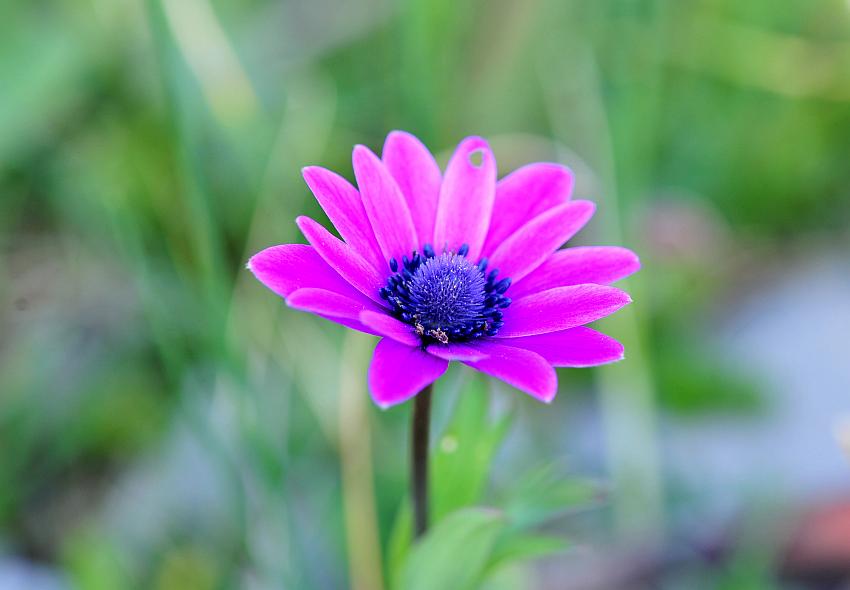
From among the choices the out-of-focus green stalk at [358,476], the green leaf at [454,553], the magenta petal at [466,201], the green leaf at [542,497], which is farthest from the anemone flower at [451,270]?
the out-of-focus green stalk at [358,476]

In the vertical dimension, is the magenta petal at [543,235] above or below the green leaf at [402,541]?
above

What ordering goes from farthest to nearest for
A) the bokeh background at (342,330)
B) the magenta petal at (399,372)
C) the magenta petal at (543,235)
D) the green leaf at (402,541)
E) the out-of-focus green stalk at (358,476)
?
the bokeh background at (342,330)
the out-of-focus green stalk at (358,476)
the green leaf at (402,541)
the magenta petal at (543,235)
the magenta petal at (399,372)

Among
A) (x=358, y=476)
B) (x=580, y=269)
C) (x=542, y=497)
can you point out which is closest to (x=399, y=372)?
(x=580, y=269)

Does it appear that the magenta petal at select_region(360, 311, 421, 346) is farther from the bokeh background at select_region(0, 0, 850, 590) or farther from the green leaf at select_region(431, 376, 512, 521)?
the bokeh background at select_region(0, 0, 850, 590)

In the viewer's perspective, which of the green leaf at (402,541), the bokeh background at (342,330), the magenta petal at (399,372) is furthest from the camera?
the bokeh background at (342,330)

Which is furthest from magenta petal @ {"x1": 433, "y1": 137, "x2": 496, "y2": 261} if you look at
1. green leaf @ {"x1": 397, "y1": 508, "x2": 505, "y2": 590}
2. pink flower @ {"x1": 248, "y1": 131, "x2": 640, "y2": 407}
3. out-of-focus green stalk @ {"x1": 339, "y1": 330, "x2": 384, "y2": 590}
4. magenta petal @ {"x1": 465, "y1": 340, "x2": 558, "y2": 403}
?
out-of-focus green stalk @ {"x1": 339, "y1": 330, "x2": 384, "y2": 590}

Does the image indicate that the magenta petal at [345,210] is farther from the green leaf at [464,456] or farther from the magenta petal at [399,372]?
the green leaf at [464,456]

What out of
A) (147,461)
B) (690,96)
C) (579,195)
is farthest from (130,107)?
(690,96)
